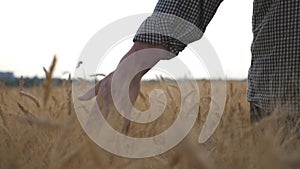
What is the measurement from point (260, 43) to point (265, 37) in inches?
1.2

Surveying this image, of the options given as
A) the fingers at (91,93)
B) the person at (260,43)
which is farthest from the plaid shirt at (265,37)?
the fingers at (91,93)

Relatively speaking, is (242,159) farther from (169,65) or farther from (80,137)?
(169,65)

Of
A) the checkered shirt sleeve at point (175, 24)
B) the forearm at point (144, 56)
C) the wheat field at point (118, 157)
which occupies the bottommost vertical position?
the wheat field at point (118, 157)

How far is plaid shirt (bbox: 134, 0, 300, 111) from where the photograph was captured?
101cm

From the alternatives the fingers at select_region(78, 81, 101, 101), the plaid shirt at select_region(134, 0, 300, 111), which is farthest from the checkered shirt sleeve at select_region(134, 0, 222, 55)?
the fingers at select_region(78, 81, 101, 101)

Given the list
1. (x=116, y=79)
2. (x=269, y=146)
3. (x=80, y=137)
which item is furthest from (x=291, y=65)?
(x=269, y=146)

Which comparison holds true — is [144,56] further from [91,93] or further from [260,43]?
[260,43]

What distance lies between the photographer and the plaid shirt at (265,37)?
1009 millimetres

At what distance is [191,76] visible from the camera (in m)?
1.11

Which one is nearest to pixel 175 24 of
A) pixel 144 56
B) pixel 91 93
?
pixel 144 56

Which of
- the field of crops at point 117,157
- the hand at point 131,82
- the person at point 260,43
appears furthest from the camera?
the person at point 260,43

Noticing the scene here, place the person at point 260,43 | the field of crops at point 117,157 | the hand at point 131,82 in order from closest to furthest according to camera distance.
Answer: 1. the field of crops at point 117,157
2. the hand at point 131,82
3. the person at point 260,43

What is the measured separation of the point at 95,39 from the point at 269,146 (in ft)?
2.03

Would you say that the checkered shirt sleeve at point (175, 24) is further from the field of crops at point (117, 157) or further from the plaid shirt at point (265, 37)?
the field of crops at point (117, 157)
